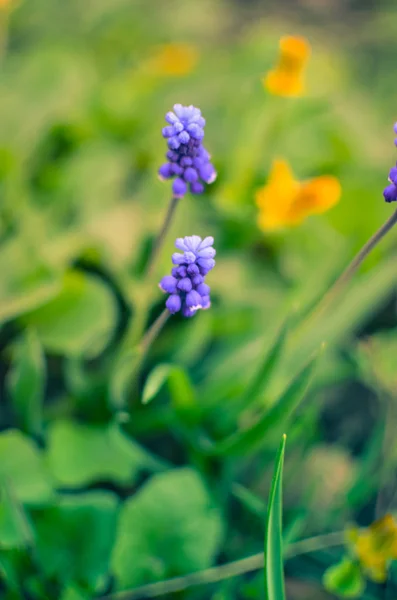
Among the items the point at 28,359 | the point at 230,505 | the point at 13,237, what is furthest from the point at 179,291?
the point at 13,237

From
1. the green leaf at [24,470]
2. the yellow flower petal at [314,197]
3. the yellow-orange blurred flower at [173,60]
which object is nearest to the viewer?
the green leaf at [24,470]

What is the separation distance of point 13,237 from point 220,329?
0.49 m

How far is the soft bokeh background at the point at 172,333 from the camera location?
0.98 metres

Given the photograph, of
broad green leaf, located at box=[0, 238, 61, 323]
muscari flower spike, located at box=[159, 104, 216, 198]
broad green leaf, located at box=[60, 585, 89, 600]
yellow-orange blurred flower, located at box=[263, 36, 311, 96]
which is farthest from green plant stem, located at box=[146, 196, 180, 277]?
yellow-orange blurred flower, located at box=[263, 36, 311, 96]

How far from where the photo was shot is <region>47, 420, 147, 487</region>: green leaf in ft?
3.39

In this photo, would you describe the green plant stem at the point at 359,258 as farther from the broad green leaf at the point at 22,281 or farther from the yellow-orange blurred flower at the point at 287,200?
the broad green leaf at the point at 22,281

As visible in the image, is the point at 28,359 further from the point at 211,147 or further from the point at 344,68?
the point at 344,68

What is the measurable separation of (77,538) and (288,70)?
1.08 m

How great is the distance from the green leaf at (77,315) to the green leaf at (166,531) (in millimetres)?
320

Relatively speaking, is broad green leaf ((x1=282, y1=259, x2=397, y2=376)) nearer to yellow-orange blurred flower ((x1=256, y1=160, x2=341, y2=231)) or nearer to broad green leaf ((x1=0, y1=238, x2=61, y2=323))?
yellow-orange blurred flower ((x1=256, y1=160, x2=341, y2=231))

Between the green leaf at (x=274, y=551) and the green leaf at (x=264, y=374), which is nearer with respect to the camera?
the green leaf at (x=274, y=551)

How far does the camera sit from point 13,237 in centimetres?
127

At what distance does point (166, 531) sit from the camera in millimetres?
985

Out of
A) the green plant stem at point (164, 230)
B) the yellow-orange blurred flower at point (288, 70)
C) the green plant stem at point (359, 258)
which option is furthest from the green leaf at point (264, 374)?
the yellow-orange blurred flower at point (288, 70)
